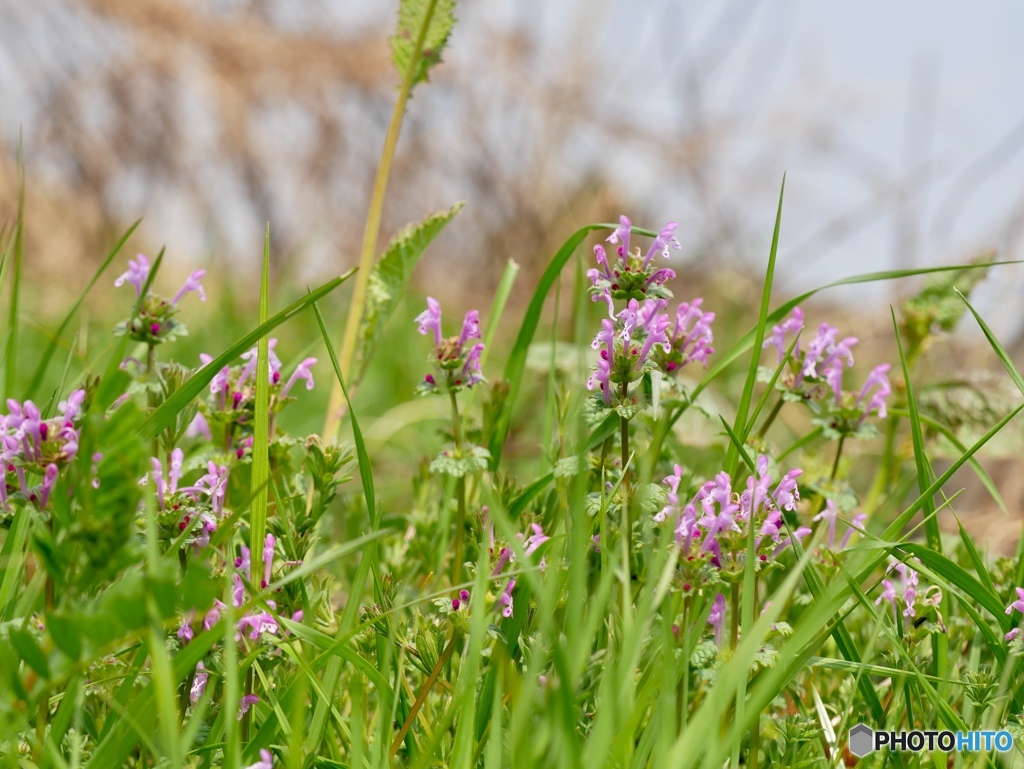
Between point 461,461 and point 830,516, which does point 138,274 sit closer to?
point 461,461

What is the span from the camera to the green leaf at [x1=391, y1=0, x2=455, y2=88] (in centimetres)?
177

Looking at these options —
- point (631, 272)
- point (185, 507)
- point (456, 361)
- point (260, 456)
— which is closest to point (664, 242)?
point (631, 272)

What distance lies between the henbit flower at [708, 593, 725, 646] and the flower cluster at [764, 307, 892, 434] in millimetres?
438

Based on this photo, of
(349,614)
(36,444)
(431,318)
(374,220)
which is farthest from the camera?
(374,220)

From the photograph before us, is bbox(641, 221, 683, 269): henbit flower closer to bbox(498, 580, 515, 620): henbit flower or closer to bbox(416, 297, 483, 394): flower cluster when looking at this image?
bbox(416, 297, 483, 394): flower cluster

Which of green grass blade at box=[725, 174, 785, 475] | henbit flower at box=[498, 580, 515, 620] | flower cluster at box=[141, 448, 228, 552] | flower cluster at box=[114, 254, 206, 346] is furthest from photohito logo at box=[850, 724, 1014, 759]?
flower cluster at box=[114, 254, 206, 346]

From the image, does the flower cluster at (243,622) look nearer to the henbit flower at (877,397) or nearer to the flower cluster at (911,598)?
the flower cluster at (911,598)

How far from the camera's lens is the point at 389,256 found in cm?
174

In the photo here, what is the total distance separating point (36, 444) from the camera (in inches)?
38.6

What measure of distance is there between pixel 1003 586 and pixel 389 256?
1.18 metres

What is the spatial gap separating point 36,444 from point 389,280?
88cm

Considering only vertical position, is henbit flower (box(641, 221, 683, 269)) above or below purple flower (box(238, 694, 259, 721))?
above

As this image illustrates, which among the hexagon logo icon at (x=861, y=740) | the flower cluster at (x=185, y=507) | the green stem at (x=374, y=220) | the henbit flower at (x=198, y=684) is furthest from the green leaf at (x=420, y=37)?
the hexagon logo icon at (x=861, y=740)

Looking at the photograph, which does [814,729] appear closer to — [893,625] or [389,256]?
[893,625]
